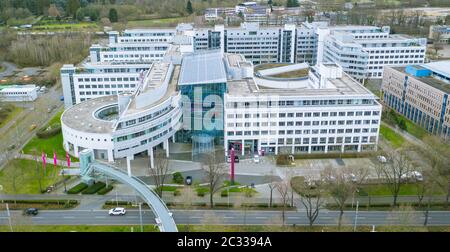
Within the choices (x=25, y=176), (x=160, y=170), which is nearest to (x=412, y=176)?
(x=160, y=170)

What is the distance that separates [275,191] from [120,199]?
10.6 meters

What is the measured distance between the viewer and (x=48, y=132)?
37.7m

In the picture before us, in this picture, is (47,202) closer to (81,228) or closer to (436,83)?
(81,228)

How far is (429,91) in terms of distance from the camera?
38.2 meters

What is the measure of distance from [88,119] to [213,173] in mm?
13347

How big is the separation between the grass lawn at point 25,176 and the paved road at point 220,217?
341 centimetres

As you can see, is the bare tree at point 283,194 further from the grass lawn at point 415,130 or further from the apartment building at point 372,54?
the apartment building at point 372,54

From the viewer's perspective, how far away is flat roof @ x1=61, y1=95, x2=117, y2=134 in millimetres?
32025

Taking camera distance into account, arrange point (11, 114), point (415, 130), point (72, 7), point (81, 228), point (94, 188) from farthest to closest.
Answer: point (72, 7) → point (11, 114) → point (415, 130) → point (94, 188) → point (81, 228)

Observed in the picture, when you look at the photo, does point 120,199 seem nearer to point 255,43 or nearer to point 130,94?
point 130,94

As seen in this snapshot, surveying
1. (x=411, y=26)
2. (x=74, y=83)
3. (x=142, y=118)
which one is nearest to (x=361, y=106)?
(x=142, y=118)

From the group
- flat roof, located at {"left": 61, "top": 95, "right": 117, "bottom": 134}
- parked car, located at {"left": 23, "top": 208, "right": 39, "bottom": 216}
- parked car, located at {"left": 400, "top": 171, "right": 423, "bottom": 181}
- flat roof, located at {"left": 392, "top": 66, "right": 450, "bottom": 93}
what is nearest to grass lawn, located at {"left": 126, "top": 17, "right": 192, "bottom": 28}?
flat roof, located at {"left": 61, "top": 95, "right": 117, "bottom": 134}

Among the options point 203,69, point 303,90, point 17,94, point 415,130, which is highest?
point 203,69

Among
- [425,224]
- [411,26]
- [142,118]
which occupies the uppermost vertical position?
[411,26]
